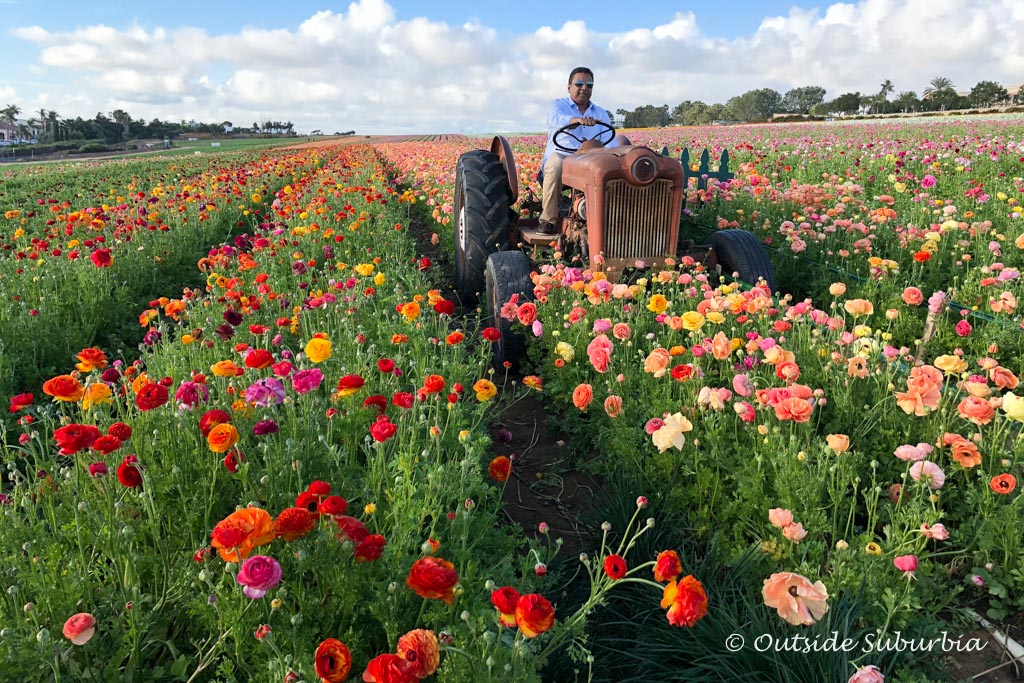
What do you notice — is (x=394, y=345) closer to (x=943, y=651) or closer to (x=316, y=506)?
(x=316, y=506)

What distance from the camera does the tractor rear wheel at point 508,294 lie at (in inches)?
159

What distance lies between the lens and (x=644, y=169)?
4.08 m

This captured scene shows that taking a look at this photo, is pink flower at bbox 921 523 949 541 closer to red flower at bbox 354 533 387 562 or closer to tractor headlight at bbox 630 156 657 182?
red flower at bbox 354 533 387 562

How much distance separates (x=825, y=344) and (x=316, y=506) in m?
2.72

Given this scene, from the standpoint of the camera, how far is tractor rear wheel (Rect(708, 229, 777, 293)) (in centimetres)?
437

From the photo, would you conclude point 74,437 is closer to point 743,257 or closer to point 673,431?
point 673,431

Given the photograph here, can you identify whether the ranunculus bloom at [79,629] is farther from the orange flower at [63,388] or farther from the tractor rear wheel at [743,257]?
the tractor rear wheel at [743,257]

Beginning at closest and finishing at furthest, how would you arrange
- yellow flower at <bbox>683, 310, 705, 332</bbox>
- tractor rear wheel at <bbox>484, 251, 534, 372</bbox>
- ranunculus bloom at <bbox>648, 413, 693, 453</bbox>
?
1. ranunculus bloom at <bbox>648, 413, 693, 453</bbox>
2. yellow flower at <bbox>683, 310, 705, 332</bbox>
3. tractor rear wheel at <bbox>484, 251, 534, 372</bbox>

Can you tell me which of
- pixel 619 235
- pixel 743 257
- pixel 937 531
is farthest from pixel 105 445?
pixel 743 257

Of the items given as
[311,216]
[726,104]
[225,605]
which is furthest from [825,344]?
[726,104]

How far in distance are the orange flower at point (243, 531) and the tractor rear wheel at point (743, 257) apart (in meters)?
3.63

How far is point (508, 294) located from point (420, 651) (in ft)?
9.91

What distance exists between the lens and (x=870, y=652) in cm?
173

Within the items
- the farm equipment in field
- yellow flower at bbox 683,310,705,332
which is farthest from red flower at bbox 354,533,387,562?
the farm equipment in field
